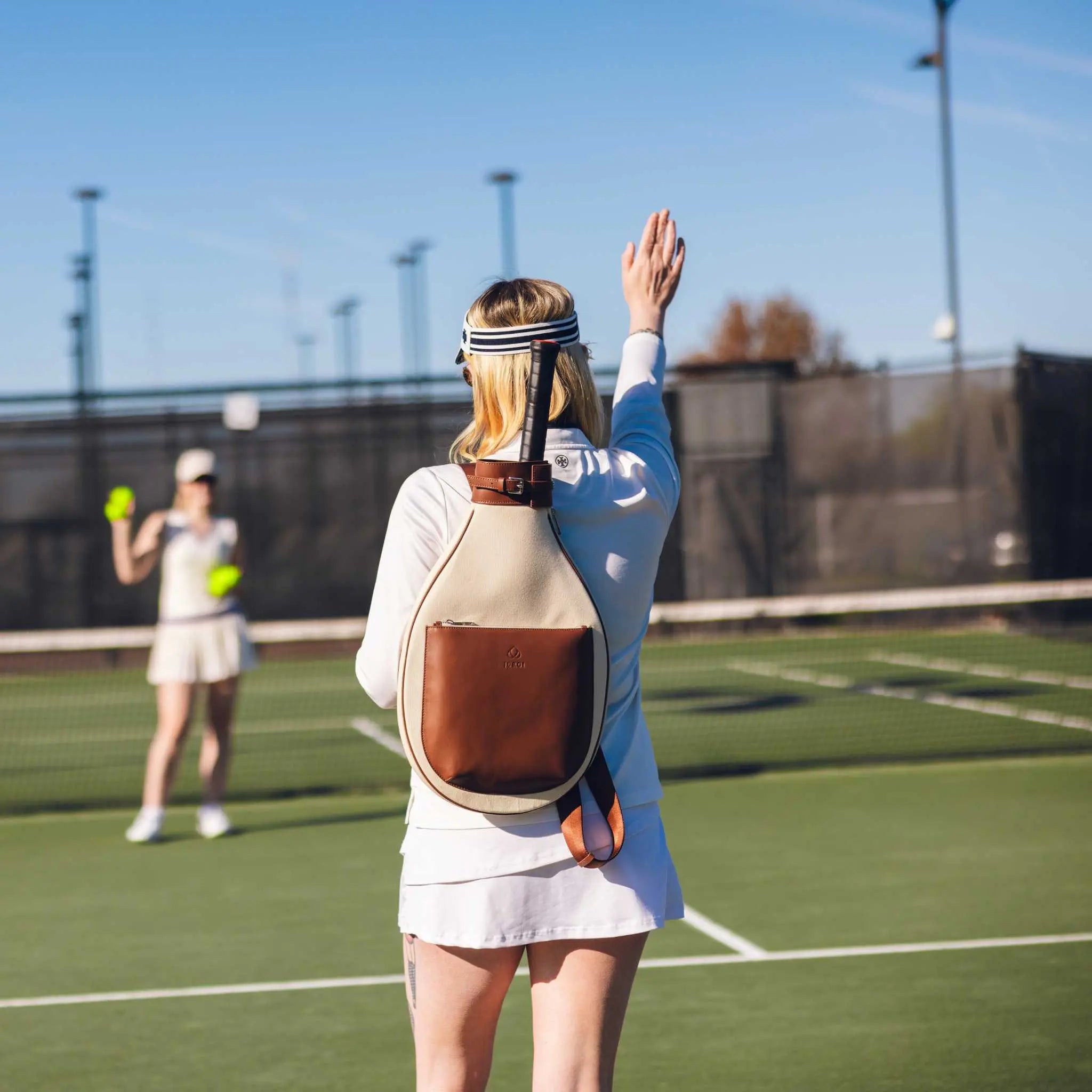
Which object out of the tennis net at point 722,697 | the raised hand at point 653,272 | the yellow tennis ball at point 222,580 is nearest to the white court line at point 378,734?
the tennis net at point 722,697

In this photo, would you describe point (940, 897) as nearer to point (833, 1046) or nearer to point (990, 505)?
point (833, 1046)

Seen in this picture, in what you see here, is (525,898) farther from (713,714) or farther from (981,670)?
(981,670)

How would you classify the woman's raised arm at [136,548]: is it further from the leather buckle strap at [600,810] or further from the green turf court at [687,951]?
the leather buckle strap at [600,810]

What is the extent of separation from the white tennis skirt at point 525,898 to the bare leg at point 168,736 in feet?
16.3

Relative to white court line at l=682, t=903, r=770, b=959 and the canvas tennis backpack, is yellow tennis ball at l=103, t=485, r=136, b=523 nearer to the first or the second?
white court line at l=682, t=903, r=770, b=959

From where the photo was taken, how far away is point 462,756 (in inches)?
76.5

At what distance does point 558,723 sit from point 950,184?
2065 cm

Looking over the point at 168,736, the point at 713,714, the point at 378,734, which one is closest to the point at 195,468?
the point at 168,736

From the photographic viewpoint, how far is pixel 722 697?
41.4 ft

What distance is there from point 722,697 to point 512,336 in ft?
35.3

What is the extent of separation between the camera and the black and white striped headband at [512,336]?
2.07 m

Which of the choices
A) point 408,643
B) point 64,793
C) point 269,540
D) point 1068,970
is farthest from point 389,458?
point 408,643

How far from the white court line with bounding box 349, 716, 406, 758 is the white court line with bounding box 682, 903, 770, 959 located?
4280mm

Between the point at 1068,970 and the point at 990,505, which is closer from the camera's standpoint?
the point at 1068,970
